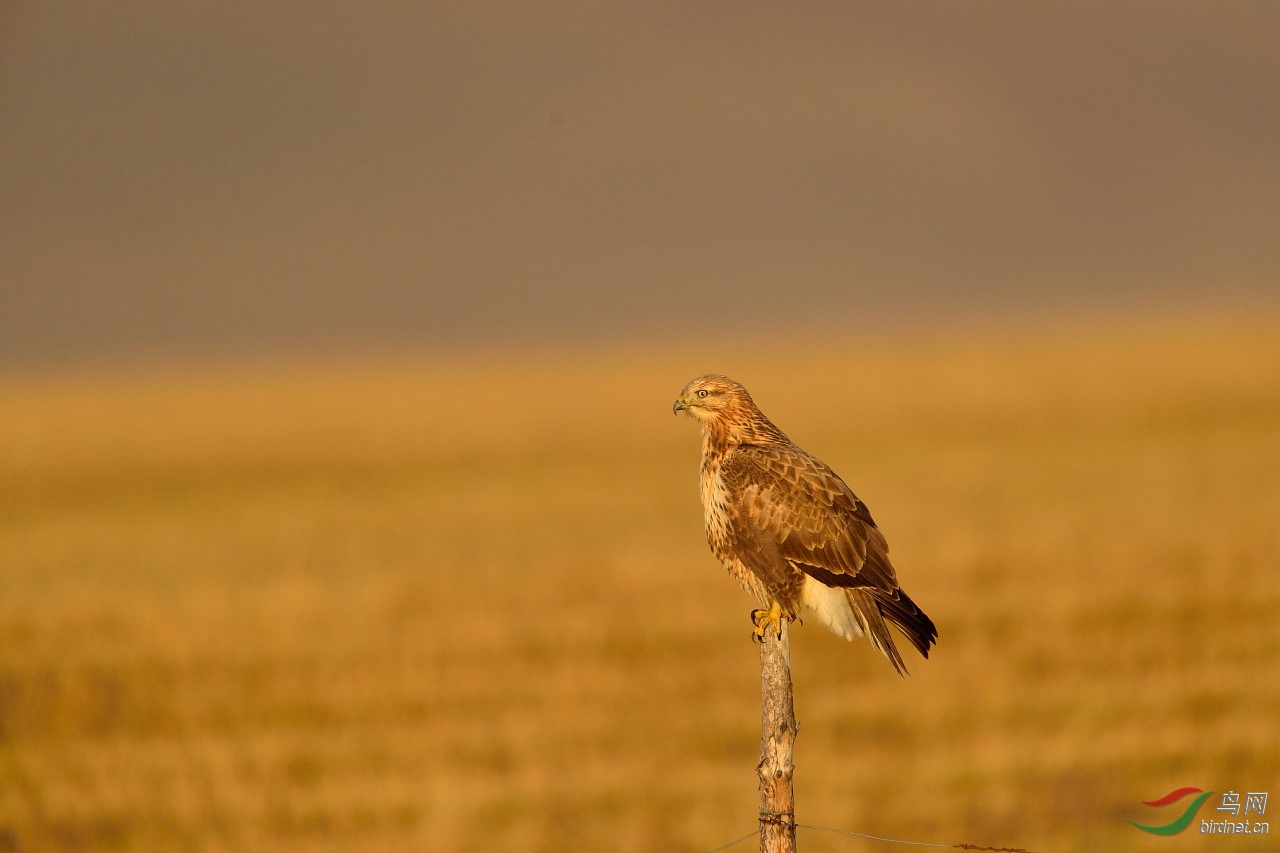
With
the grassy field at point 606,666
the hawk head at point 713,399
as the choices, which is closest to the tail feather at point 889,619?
the hawk head at point 713,399

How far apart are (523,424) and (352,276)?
3894 inches

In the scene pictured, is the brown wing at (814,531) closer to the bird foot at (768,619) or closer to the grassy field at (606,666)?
the bird foot at (768,619)

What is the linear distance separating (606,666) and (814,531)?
9.38 metres

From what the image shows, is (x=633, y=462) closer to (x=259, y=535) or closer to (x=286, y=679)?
(x=259, y=535)

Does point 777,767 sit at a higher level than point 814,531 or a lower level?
lower

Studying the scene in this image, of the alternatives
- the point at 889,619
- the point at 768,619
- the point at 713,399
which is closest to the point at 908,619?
the point at 889,619

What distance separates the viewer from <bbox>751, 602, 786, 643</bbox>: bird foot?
22.1 ft

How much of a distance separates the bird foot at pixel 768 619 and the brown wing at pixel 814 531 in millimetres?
255

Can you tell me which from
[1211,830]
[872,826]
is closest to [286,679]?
[872,826]

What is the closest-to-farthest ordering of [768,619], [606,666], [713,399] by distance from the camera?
[768,619], [713,399], [606,666]

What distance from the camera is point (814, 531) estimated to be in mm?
6539

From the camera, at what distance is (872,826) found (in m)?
11.0

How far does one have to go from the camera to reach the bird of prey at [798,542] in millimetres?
6531

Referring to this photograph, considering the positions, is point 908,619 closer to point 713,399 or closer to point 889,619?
point 889,619
